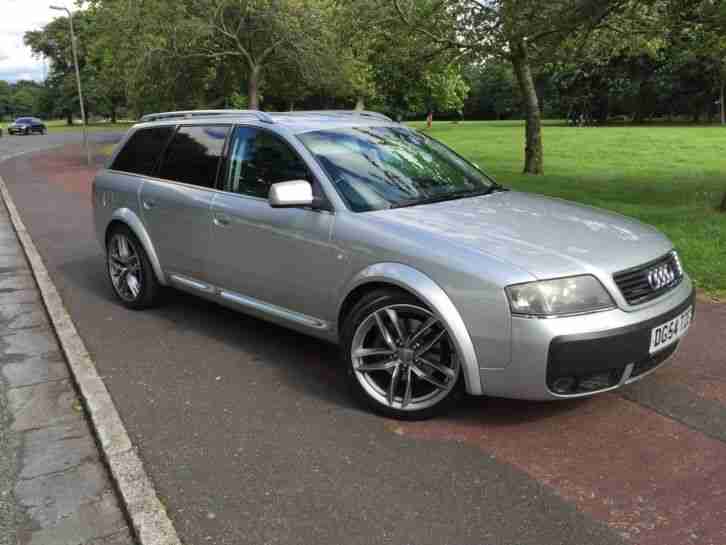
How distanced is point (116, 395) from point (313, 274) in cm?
145

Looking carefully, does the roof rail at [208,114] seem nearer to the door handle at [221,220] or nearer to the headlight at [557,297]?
the door handle at [221,220]

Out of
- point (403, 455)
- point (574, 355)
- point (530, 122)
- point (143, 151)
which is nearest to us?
point (574, 355)

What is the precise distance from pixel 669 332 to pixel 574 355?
28.1 inches

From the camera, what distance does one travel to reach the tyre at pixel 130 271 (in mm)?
6020

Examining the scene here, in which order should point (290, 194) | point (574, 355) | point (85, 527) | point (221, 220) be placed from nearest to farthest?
point (85, 527) < point (574, 355) < point (290, 194) < point (221, 220)

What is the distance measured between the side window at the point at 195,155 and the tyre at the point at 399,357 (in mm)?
1885

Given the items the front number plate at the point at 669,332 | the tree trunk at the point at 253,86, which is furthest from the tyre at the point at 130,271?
the tree trunk at the point at 253,86

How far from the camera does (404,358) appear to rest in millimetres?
A: 3861

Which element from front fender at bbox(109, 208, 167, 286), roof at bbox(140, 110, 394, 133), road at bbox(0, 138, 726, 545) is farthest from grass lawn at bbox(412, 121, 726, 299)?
front fender at bbox(109, 208, 167, 286)

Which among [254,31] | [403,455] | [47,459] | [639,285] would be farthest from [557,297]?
[254,31]

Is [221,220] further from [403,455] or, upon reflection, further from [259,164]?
[403,455]

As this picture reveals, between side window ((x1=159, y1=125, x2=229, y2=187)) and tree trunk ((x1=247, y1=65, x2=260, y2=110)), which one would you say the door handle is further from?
tree trunk ((x1=247, y1=65, x2=260, y2=110))

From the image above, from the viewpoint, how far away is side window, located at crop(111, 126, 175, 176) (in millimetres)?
5961

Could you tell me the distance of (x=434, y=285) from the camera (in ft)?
12.0
